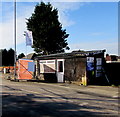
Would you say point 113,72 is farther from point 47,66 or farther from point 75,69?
point 47,66

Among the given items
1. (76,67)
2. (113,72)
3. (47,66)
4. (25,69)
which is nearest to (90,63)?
(76,67)

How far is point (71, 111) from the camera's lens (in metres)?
7.14

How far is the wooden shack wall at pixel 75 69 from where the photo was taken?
16.8 meters

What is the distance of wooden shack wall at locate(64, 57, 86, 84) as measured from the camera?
16.8 m

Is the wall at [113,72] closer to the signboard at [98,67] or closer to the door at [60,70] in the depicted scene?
the signboard at [98,67]

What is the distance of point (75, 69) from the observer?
1741 centimetres

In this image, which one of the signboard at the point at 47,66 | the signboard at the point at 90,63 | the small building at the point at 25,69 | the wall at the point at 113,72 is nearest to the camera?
the signboard at the point at 90,63

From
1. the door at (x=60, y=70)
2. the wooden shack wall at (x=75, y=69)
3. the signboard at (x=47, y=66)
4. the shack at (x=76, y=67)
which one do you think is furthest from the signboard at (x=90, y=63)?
the signboard at (x=47, y=66)

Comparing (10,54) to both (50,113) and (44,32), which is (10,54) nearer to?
(44,32)

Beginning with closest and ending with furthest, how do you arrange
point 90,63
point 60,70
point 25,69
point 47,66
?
point 90,63 → point 60,70 → point 25,69 → point 47,66

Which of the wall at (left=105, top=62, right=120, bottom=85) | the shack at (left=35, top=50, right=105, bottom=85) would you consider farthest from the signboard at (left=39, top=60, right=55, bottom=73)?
the wall at (left=105, top=62, right=120, bottom=85)

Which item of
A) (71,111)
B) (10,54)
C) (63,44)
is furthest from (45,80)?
(10,54)

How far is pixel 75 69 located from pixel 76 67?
0.23 m

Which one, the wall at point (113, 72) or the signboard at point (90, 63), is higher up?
the signboard at point (90, 63)
